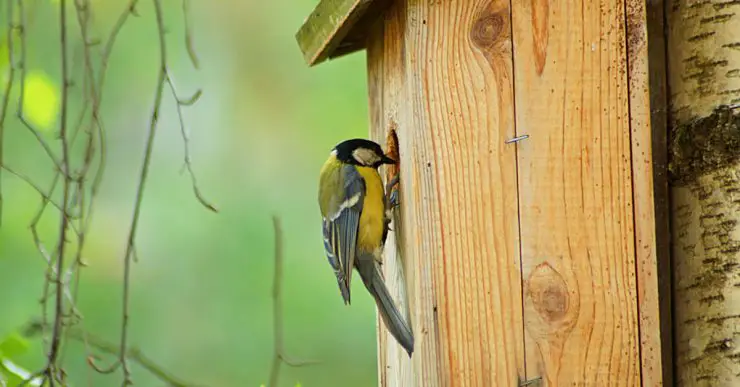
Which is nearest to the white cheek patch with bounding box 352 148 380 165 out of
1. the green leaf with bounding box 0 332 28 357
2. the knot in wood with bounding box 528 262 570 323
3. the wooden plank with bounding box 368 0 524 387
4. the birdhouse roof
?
the birdhouse roof

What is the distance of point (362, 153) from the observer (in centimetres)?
300

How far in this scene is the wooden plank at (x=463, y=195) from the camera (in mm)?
2107

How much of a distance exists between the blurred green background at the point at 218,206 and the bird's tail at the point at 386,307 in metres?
2.18

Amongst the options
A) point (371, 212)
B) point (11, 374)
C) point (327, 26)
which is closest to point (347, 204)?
point (371, 212)

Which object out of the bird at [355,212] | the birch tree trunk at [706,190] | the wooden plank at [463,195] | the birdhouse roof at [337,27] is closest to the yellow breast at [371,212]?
the bird at [355,212]

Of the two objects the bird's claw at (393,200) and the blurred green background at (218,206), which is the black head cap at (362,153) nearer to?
the bird's claw at (393,200)

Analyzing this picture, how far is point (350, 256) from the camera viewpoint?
295 cm

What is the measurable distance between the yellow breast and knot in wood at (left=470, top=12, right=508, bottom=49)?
2.78 ft

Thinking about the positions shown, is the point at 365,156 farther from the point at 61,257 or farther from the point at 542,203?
the point at 61,257

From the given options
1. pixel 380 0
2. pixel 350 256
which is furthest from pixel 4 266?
pixel 380 0

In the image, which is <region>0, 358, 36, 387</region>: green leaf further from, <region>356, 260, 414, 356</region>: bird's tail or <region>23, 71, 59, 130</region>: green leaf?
<region>23, 71, 59, 130</region>: green leaf

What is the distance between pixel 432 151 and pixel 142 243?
3.54 metres

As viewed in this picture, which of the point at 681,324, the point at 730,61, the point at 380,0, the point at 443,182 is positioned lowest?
the point at 681,324

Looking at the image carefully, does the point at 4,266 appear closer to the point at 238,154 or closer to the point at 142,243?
the point at 142,243
